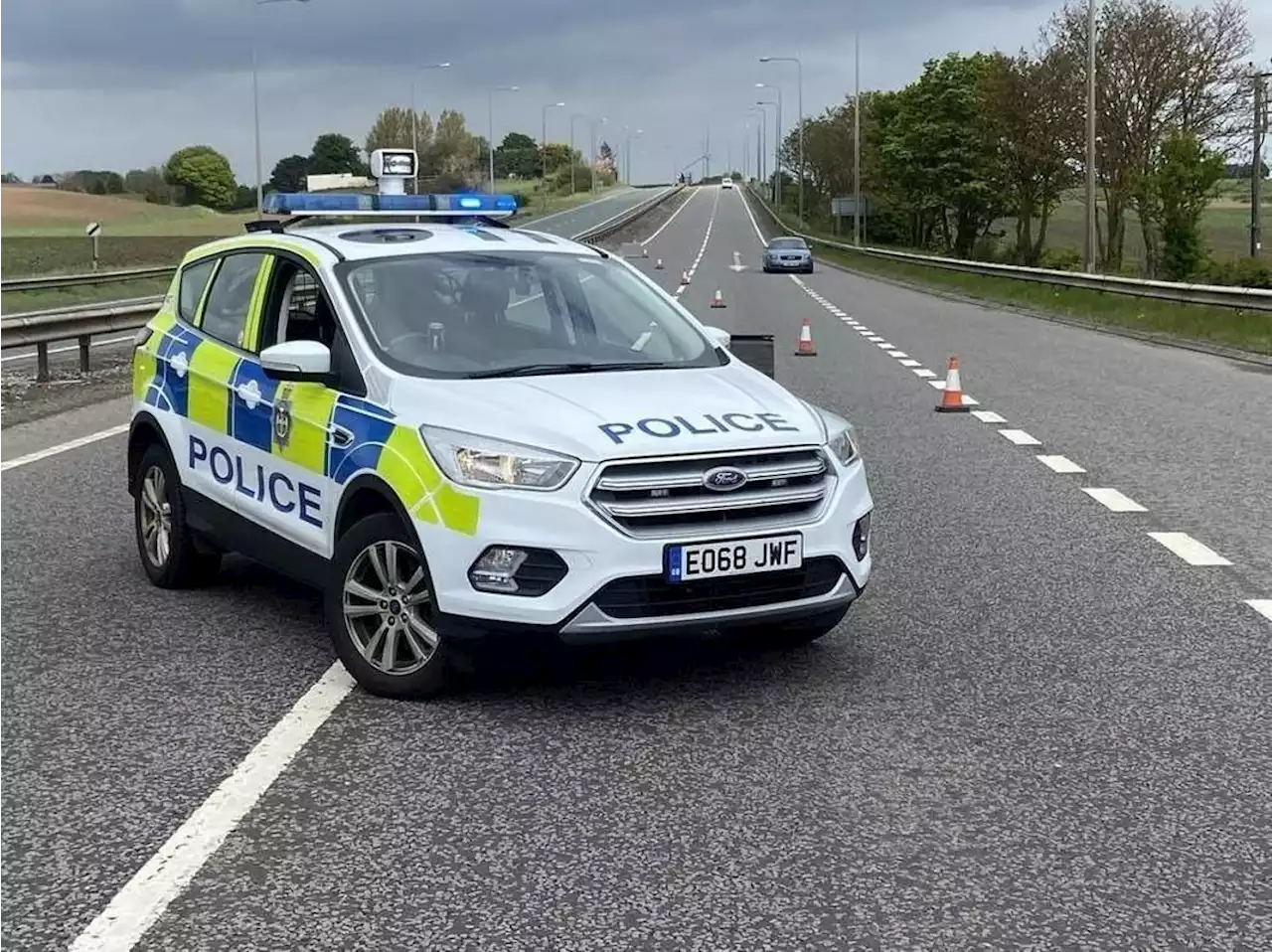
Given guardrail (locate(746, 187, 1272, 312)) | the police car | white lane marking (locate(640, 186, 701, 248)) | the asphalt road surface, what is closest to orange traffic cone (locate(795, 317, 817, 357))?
guardrail (locate(746, 187, 1272, 312))

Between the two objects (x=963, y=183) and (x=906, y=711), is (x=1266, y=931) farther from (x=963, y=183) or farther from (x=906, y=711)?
(x=963, y=183)

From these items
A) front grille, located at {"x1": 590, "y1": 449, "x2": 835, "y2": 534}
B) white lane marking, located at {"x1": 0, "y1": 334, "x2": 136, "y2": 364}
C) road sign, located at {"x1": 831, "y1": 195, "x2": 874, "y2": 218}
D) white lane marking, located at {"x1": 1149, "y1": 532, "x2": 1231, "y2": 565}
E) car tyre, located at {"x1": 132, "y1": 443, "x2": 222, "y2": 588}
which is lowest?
white lane marking, located at {"x1": 0, "y1": 334, "x2": 136, "y2": 364}

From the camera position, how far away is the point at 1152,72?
52.2m

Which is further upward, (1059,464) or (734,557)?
(734,557)

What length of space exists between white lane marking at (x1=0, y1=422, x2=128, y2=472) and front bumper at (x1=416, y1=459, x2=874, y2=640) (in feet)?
23.8

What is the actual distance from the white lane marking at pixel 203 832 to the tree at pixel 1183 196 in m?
43.6

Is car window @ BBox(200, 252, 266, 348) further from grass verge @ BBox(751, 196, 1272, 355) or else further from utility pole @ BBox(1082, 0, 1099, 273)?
utility pole @ BBox(1082, 0, 1099, 273)

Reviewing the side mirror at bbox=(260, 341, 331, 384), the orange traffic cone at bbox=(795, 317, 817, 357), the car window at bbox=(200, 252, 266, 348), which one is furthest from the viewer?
the orange traffic cone at bbox=(795, 317, 817, 357)

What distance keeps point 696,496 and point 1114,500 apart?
17.7 ft

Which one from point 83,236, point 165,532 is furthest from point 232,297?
point 83,236

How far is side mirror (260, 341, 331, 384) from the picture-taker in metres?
6.26

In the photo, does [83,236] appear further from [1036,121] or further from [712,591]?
[712,591]

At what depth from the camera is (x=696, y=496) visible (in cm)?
559

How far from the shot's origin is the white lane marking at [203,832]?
3.97 metres
